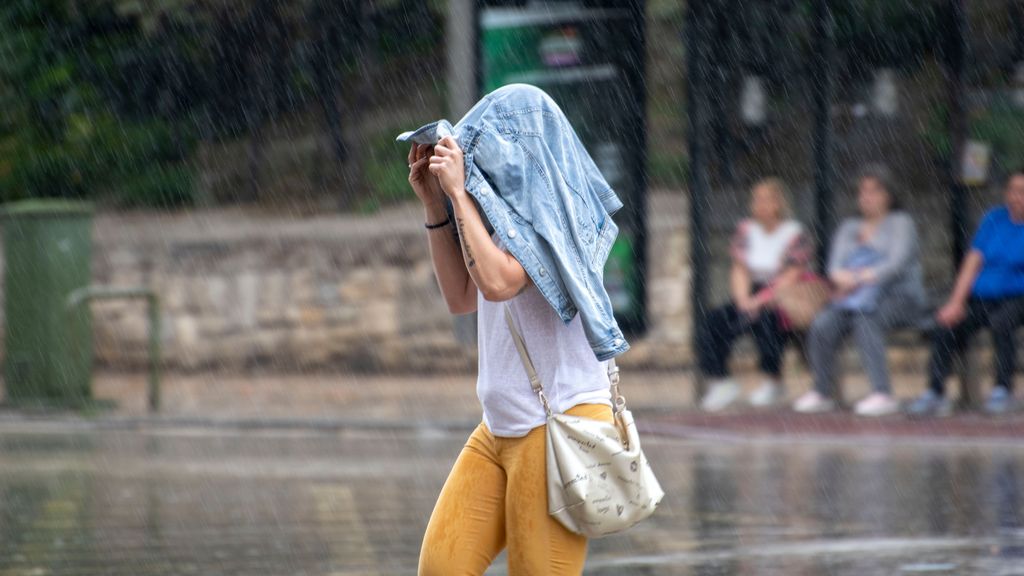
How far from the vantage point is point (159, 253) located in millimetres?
16562

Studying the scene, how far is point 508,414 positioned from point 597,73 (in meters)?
10.9

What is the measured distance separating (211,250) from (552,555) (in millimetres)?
12701

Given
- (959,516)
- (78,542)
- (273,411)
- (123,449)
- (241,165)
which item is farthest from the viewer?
(241,165)

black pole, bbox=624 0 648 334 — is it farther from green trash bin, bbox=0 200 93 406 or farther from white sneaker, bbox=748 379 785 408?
green trash bin, bbox=0 200 93 406

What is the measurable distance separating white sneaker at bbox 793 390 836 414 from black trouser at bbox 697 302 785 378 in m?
0.39

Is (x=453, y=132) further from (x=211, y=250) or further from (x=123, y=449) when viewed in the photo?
(x=211, y=250)

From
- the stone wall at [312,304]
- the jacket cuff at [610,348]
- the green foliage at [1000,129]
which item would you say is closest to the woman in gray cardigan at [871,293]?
the green foliage at [1000,129]

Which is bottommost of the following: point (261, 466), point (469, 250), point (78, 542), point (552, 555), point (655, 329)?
point (655, 329)

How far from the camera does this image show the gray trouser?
13203mm

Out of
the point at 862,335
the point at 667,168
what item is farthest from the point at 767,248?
the point at 667,168

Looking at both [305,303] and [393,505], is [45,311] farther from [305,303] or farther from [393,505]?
[393,505]

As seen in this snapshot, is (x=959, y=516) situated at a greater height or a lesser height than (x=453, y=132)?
lesser

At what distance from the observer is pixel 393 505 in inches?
352

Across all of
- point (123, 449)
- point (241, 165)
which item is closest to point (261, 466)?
point (123, 449)
